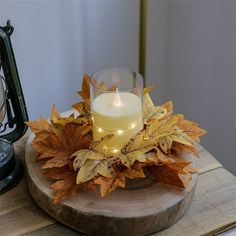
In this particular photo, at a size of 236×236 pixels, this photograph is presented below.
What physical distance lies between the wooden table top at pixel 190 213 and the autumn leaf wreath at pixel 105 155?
65 millimetres

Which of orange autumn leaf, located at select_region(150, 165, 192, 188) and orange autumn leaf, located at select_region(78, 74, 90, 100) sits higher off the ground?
orange autumn leaf, located at select_region(78, 74, 90, 100)

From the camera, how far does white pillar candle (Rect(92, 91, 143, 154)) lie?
734 mm

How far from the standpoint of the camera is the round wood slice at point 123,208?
0.69 metres

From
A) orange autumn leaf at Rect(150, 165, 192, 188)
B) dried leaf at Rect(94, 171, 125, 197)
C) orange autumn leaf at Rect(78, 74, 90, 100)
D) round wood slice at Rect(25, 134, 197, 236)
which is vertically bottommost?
round wood slice at Rect(25, 134, 197, 236)

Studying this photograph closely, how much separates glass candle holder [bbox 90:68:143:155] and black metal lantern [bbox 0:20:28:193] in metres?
0.18

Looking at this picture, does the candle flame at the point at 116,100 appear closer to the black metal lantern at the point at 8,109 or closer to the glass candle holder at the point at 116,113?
the glass candle holder at the point at 116,113

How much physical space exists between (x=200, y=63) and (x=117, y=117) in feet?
1.99

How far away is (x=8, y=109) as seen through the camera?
0.89 m

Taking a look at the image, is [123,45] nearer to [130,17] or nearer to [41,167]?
[130,17]

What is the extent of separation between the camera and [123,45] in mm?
1317

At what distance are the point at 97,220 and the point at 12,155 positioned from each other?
247mm

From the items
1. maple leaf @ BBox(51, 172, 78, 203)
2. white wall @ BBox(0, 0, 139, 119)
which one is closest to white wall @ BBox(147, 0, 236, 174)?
white wall @ BBox(0, 0, 139, 119)

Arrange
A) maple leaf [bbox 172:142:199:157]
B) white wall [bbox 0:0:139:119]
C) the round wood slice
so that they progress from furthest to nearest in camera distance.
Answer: white wall [bbox 0:0:139:119] < maple leaf [bbox 172:142:199:157] < the round wood slice

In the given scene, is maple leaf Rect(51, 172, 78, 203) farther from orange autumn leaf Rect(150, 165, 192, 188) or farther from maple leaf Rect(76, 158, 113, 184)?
orange autumn leaf Rect(150, 165, 192, 188)
